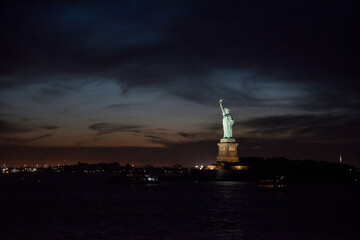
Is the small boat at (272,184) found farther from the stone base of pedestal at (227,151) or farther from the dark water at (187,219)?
the dark water at (187,219)

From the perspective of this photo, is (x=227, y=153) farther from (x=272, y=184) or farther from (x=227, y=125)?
(x=272, y=184)

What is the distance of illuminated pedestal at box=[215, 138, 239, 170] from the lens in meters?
76.9

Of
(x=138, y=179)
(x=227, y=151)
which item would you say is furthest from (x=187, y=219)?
(x=138, y=179)

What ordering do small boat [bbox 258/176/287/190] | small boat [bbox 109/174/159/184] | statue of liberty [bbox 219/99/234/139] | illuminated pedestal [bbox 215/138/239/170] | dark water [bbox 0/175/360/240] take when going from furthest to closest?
small boat [bbox 109/174/159/184], statue of liberty [bbox 219/99/234/139], illuminated pedestal [bbox 215/138/239/170], small boat [bbox 258/176/287/190], dark water [bbox 0/175/360/240]

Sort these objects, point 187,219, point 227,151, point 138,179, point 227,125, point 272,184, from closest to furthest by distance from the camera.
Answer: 1. point 187,219
2. point 272,184
3. point 227,151
4. point 227,125
5. point 138,179

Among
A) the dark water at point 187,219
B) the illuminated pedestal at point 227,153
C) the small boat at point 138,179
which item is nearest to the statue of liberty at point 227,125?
the illuminated pedestal at point 227,153

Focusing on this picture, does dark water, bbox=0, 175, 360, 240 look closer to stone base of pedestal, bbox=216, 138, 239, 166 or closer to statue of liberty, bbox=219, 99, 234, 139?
stone base of pedestal, bbox=216, 138, 239, 166

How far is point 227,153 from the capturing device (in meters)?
77.1

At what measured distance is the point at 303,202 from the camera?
46719 millimetres

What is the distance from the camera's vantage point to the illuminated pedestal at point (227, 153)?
76938mm

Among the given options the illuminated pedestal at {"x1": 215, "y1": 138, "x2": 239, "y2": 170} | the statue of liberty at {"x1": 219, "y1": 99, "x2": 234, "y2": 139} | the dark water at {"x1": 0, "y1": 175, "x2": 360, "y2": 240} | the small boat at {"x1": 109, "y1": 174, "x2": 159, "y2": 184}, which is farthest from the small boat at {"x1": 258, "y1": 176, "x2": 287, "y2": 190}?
the small boat at {"x1": 109, "y1": 174, "x2": 159, "y2": 184}

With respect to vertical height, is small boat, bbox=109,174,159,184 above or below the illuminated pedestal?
below

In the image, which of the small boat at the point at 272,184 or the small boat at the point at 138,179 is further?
the small boat at the point at 138,179

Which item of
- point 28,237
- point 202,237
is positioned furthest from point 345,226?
point 28,237
